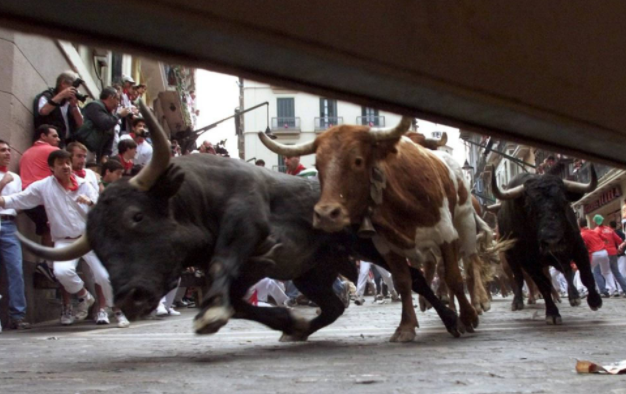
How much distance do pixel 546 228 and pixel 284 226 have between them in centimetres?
343

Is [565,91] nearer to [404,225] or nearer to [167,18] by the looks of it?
[167,18]


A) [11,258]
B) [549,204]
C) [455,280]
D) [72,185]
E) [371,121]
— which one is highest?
[72,185]

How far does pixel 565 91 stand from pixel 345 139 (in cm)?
515

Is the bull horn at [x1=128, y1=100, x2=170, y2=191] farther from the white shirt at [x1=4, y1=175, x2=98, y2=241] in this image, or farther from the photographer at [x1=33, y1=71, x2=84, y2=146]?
the photographer at [x1=33, y1=71, x2=84, y2=146]

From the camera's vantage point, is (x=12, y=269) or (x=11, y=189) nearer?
(x=12, y=269)

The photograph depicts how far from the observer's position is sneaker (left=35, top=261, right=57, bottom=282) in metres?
10.7

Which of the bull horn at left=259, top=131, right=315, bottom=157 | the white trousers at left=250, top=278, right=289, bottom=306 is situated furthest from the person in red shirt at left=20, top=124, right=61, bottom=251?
the bull horn at left=259, top=131, right=315, bottom=157

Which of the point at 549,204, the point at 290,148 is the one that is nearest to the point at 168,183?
the point at 290,148

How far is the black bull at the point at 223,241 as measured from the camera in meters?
5.68

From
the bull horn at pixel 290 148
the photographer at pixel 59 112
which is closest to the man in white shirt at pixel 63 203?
the photographer at pixel 59 112

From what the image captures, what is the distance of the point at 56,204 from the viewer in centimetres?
981

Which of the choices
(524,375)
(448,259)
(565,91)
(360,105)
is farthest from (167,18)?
(448,259)

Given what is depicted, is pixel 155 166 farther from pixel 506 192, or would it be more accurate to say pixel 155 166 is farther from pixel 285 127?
pixel 285 127

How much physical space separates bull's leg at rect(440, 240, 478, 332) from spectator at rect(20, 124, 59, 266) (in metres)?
5.38
